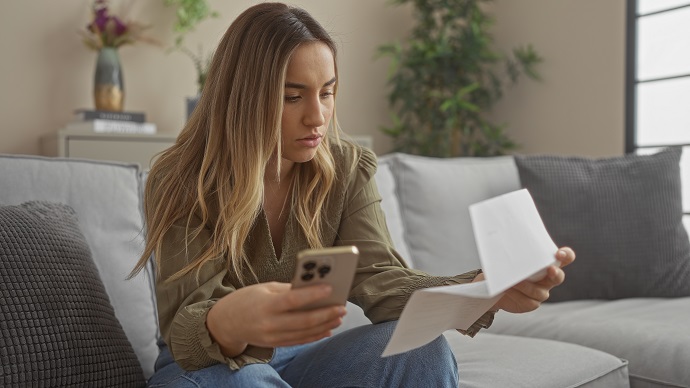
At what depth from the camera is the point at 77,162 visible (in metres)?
1.69

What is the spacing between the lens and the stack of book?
2980mm

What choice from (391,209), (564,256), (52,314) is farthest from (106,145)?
(564,256)

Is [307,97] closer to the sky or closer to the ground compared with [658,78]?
closer to the ground

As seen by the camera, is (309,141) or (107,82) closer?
(309,141)

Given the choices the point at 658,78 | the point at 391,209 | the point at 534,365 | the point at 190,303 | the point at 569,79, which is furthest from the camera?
the point at 569,79

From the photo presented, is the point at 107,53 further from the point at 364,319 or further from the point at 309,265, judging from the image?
the point at 309,265

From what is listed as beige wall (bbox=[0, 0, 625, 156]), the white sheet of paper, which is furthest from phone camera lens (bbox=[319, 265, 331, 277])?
beige wall (bbox=[0, 0, 625, 156])

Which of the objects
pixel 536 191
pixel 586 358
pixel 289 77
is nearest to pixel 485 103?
pixel 536 191

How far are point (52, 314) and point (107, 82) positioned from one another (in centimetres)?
205

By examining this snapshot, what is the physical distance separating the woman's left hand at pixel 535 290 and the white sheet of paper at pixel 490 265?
0.08ft

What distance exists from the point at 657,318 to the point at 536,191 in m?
0.52

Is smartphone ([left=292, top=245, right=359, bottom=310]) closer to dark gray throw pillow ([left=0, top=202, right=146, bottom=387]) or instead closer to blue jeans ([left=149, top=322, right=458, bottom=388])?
blue jeans ([left=149, top=322, right=458, bottom=388])

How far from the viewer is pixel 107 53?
10.3 feet

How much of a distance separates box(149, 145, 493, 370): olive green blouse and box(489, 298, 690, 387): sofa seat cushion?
0.67 m
